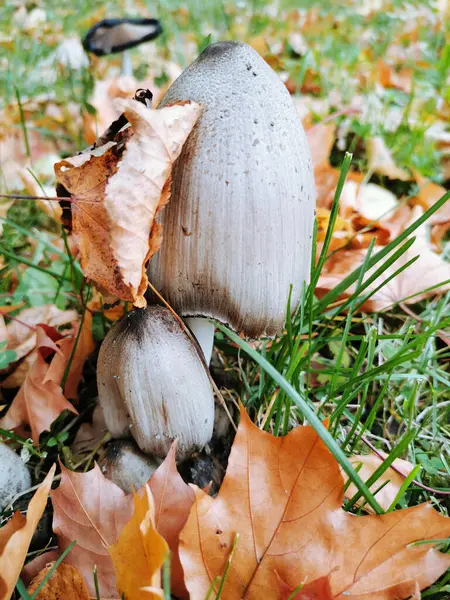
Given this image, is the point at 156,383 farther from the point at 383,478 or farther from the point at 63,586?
the point at 383,478

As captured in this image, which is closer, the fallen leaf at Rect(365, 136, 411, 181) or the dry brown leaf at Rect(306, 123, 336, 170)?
the dry brown leaf at Rect(306, 123, 336, 170)

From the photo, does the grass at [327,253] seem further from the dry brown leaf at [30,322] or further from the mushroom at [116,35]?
the mushroom at [116,35]

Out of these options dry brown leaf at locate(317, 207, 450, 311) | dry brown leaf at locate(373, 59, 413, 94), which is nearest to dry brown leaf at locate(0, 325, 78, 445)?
dry brown leaf at locate(317, 207, 450, 311)

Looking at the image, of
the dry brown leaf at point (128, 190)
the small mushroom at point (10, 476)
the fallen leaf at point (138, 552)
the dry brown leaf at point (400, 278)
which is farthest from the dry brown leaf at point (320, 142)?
the fallen leaf at point (138, 552)

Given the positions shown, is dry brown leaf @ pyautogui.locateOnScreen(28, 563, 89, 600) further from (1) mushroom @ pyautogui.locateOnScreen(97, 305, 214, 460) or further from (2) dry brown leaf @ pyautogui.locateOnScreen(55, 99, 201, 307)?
(2) dry brown leaf @ pyautogui.locateOnScreen(55, 99, 201, 307)

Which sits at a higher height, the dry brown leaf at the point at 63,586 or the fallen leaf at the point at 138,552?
the fallen leaf at the point at 138,552

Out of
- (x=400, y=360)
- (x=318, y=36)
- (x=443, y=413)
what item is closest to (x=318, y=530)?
(x=400, y=360)

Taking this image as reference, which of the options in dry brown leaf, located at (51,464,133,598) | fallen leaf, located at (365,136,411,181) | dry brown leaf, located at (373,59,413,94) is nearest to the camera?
dry brown leaf, located at (51,464,133,598)
